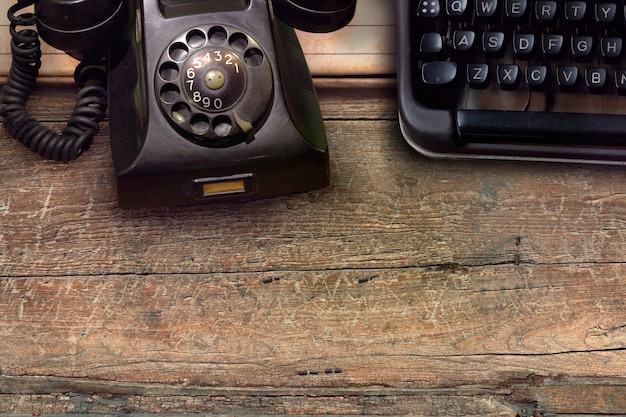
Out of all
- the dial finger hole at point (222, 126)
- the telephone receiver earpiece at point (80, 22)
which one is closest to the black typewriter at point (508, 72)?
the dial finger hole at point (222, 126)

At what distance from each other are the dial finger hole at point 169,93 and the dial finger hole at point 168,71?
10 mm

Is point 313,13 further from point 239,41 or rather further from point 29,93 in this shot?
point 29,93

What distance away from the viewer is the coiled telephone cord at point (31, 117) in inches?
39.4

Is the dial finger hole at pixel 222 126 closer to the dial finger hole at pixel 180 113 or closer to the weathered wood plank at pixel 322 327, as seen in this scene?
the dial finger hole at pixel 180 113

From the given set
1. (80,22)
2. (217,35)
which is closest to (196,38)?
(217,35)

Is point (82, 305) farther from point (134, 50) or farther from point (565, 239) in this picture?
point (565, 239)

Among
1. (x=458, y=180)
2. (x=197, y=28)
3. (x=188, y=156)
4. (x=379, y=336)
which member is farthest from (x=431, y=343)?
(x=197, y=28)

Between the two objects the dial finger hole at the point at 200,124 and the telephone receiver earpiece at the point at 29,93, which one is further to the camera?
the telephone receiver earpiece at the point at 29,93

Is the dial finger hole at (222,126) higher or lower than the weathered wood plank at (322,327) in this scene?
higher

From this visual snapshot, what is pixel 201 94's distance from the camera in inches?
34.5

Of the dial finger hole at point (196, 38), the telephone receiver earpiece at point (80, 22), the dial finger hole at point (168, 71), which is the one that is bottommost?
the dial finger hole at point (168, 71)

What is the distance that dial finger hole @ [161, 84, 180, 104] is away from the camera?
896 mm

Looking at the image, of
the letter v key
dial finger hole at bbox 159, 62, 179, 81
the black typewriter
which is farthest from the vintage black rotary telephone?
the letter v key

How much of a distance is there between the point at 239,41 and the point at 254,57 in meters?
0.03
